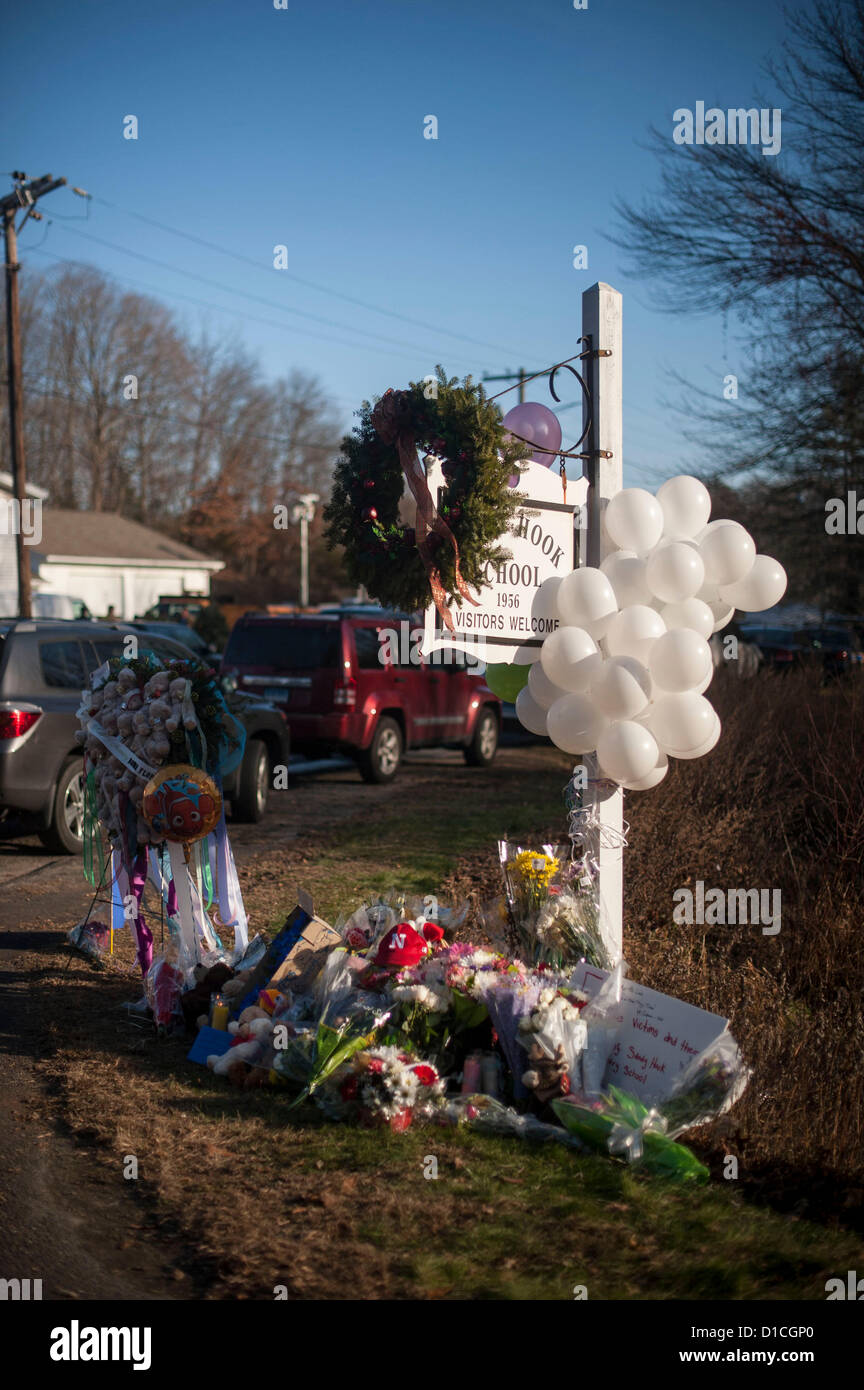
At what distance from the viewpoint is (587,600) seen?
4914mm

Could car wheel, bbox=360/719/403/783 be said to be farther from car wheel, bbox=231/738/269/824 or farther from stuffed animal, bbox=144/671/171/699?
stuffed animal, bbox=144/671/171/699

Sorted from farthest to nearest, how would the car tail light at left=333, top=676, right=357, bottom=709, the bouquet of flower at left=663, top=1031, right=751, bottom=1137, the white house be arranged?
the white house → the car tail light at left=333, top=676, right=357, bottom=709 → the bouquet of flower at left=663, top=1031, right=751, bottom=1137

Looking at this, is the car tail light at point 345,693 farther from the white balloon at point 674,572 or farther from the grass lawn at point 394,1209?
the white balloon at point 674,572

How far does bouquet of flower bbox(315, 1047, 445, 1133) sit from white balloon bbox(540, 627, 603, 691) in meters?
1.64

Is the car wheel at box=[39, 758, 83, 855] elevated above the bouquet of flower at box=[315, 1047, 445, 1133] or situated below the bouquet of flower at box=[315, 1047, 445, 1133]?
above

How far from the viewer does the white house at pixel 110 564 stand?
43156 mm

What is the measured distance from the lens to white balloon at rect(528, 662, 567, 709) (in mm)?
5195

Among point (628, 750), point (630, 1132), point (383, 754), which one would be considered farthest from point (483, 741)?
point (630, 1132)

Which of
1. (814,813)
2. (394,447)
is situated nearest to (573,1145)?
(394,447)

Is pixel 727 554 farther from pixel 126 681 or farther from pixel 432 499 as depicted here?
pixel 126 681

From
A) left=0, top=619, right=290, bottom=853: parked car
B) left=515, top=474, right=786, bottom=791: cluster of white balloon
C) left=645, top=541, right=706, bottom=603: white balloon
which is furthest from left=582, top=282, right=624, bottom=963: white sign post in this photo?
left=0, top=619, right=290, bottom=853: parked car

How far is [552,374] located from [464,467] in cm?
91

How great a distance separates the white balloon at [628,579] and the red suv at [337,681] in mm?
8030

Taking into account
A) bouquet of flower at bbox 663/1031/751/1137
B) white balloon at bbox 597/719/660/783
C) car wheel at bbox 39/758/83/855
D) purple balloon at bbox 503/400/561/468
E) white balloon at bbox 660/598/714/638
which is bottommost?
bouquet of flower at bbox 663/1031/751/1137
